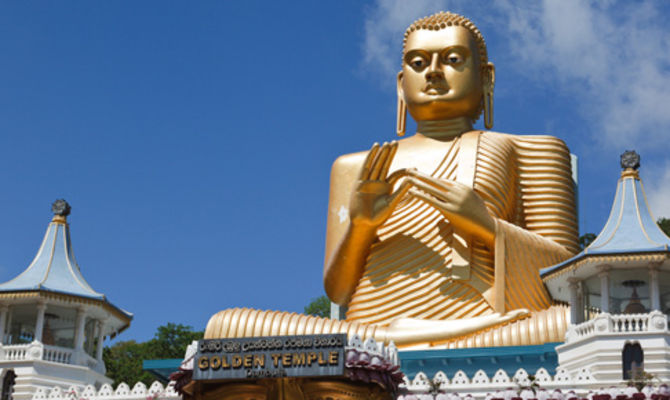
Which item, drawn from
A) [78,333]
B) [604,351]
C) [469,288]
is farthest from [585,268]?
[78,333]

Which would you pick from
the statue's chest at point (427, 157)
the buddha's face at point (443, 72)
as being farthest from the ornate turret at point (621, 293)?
the buddha's face at point (443, 72)

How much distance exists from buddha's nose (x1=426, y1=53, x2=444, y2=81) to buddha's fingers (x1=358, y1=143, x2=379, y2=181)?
397cm

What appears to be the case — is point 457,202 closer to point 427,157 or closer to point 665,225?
point 427,157

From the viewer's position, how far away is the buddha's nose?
26812 mm

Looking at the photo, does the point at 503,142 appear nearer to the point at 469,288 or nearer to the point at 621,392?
the point at 469,288

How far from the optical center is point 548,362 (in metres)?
21.0

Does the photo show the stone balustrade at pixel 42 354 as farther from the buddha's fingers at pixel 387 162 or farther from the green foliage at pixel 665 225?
the green foliage at pixel 665 225

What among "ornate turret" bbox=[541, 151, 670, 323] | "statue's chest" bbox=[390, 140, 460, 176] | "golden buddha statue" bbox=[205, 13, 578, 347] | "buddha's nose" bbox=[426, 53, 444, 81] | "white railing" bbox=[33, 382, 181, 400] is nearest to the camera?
"ornate turret" bbox=[541, 151, 670, 323]

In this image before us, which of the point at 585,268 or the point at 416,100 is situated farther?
the point at 416,100

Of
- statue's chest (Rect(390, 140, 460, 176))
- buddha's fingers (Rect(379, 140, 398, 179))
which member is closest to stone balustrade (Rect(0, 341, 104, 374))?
buddha's fingers (Rect(379, 140, 398, 179))

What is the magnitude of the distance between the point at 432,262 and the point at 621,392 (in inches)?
333

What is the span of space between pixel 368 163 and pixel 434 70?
408cm

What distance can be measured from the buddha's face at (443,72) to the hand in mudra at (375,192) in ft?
11.1

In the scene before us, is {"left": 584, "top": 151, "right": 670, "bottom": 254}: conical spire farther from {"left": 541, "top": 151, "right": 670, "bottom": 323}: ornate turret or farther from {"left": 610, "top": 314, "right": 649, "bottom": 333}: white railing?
{"left": 610, "top": 314, "right": 649, "bottom": 333}: white railing
